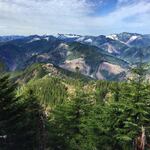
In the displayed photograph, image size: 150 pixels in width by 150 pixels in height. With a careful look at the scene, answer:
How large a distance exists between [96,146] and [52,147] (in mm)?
13555

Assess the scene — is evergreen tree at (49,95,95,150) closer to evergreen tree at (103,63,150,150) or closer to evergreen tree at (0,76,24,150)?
evergreen tree at (103,63,150,150)

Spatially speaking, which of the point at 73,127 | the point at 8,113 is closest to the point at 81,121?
the point at 73,127

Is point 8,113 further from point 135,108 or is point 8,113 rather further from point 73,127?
point 135,108

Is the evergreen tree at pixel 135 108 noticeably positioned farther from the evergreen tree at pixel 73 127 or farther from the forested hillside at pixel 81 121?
the evergreen tree at pixel 73 127

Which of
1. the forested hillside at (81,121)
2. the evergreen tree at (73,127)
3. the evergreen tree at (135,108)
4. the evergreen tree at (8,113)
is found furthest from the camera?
the evergreen tree at (73,127)

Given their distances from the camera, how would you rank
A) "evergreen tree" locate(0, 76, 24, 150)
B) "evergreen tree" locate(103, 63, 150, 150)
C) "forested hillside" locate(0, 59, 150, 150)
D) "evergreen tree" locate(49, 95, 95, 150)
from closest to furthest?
"evergreen tree" locate(103, 63, 150, 150) < "forested hillside" locate(0, 59, 150, 150) < "evergreen tree" locate(0, 76, 24, 150) < "evergreen tree" locate(49, 95, 95, 150)

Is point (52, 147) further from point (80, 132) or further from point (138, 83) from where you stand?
point (138, 83)

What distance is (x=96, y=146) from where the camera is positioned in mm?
59781

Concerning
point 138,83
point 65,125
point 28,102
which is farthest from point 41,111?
point 138,83

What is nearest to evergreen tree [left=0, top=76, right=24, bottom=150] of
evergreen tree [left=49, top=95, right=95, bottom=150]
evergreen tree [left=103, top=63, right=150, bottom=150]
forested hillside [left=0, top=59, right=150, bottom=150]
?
forested hillside [left=0, top=59, right=150, bottom=150]

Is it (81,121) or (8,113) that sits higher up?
(8,113)

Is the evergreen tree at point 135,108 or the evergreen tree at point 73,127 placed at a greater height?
the evergreen tree at point 135,108

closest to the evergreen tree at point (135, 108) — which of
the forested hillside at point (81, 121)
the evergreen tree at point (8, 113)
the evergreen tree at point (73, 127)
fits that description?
the forested hillside at point (81, 121)

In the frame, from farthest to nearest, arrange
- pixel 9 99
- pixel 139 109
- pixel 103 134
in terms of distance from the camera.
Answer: pixel 103 134 < pixel 9 99 < pixel 139 109
